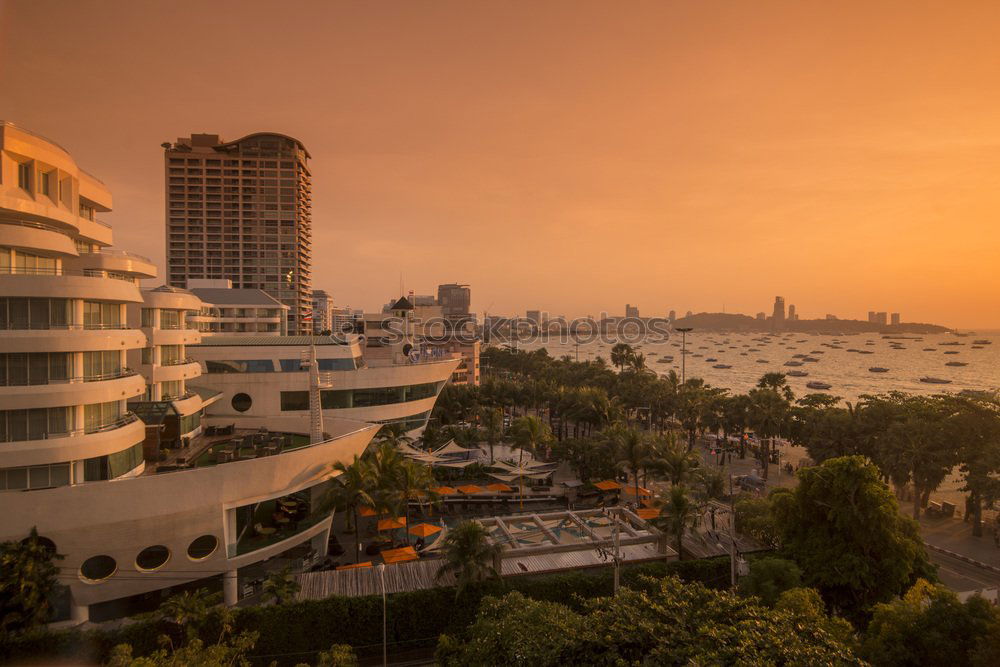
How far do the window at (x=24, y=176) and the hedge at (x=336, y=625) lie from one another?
665 inches

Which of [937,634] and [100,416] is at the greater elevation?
[100,416]

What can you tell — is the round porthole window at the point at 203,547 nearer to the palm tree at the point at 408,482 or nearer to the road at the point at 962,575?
the palm tree at the point at 408,482

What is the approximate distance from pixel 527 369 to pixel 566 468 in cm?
6182

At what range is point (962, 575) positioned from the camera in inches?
1088

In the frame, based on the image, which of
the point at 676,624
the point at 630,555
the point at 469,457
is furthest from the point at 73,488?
the point at 469,457

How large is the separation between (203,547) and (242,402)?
22611 millimetres

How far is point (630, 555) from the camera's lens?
86.9 feet

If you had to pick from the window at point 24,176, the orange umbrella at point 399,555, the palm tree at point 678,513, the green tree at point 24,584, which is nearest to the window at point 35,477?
the green tree at point 24,584

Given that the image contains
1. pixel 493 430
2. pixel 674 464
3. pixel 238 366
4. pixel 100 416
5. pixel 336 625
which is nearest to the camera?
pixel 336 625

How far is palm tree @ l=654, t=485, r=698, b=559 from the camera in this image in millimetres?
25250

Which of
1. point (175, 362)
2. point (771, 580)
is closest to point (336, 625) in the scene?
point (771, 580)

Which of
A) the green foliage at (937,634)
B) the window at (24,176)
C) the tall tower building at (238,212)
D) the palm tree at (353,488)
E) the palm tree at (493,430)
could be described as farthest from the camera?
the tall tower building at (238,212)

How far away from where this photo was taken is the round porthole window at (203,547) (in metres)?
21.5

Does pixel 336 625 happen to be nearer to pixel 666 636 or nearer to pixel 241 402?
pixel 666 636
